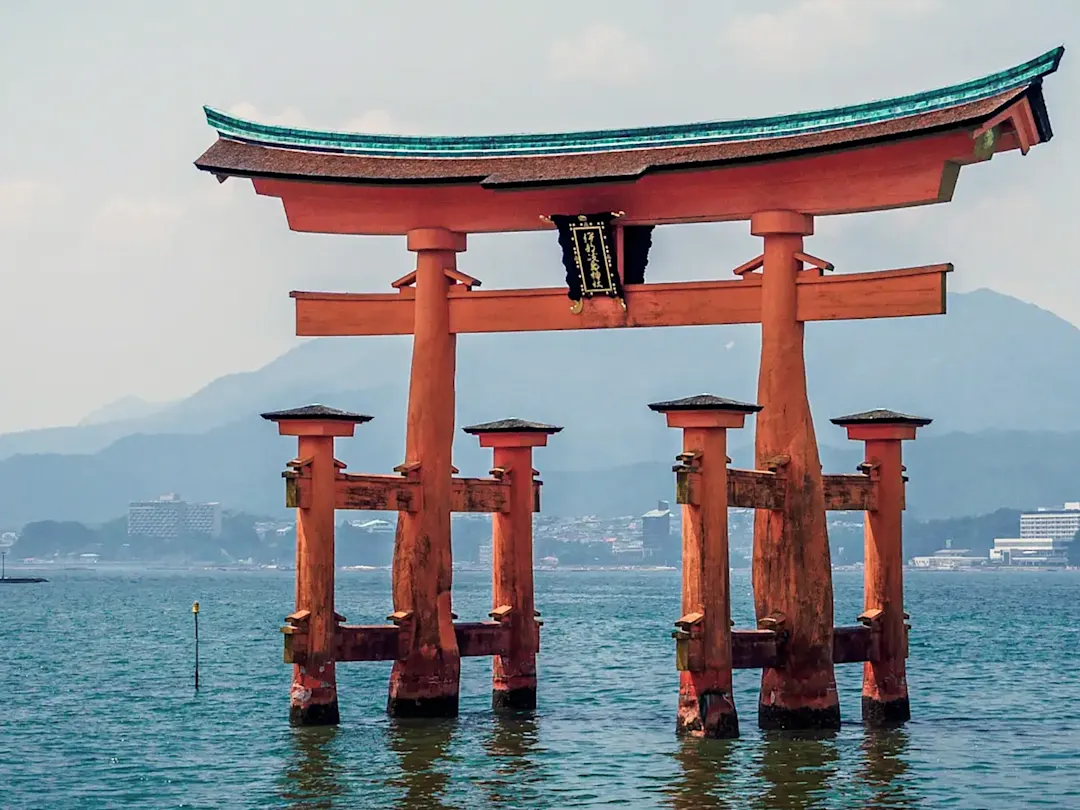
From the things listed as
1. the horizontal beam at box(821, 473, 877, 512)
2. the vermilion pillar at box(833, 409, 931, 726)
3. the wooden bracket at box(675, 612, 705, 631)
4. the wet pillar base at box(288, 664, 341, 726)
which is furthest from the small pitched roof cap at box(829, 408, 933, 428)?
the wet pillar base at box(288, 664, 341, 726)

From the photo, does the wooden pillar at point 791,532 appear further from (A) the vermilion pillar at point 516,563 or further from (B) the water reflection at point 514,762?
(A) the vermilion pillar at point 516,563

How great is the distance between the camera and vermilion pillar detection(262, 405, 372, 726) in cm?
2800

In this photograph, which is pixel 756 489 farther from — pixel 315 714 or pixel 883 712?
pixel 315 714

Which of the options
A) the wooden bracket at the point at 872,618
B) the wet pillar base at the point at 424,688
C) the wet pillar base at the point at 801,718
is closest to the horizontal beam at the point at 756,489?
the wooden bracket at the point at 872,618

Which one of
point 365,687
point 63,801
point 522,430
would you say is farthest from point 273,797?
point 365,687

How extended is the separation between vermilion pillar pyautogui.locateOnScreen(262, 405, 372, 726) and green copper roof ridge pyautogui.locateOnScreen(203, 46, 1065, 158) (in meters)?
5.13

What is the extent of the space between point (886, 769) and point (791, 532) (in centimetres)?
350

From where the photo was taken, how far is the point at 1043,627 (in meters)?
87.1

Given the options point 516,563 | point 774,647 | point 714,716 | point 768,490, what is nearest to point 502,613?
point 516,563

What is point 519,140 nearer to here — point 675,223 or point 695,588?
point 675,223

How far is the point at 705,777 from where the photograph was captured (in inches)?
1019

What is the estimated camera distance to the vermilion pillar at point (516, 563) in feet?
104

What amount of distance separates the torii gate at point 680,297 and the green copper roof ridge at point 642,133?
32 mm

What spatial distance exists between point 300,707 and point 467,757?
8.97 feet
